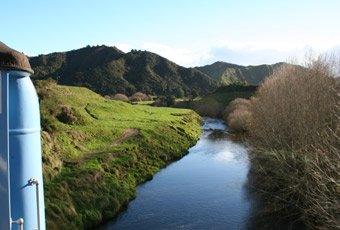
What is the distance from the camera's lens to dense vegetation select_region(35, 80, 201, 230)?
2448 centimetres

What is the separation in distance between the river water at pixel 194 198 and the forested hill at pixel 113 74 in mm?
114465

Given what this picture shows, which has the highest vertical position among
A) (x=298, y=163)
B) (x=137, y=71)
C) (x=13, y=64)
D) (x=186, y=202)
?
(x=137, y=71)

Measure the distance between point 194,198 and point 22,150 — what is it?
2403 cm

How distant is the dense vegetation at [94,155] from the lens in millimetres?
24484

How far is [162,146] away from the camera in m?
47.7

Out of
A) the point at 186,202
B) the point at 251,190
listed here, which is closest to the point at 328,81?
the point at 251,190

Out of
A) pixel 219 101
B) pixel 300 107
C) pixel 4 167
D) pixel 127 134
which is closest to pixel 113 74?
pixel 219 101

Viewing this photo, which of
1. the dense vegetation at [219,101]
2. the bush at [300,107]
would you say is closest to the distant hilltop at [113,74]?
the dense vegetation at [219,101]

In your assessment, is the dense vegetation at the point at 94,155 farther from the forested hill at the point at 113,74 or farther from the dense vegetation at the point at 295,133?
the forested hill at the point at 113,74

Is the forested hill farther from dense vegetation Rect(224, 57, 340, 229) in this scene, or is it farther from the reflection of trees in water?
the reflection of trees in water

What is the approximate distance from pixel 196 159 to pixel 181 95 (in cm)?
11822

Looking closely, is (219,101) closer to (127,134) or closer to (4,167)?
(127,134)

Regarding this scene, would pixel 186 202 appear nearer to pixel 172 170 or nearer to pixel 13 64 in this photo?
pixel 172 170

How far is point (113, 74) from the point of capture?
169750 mm
